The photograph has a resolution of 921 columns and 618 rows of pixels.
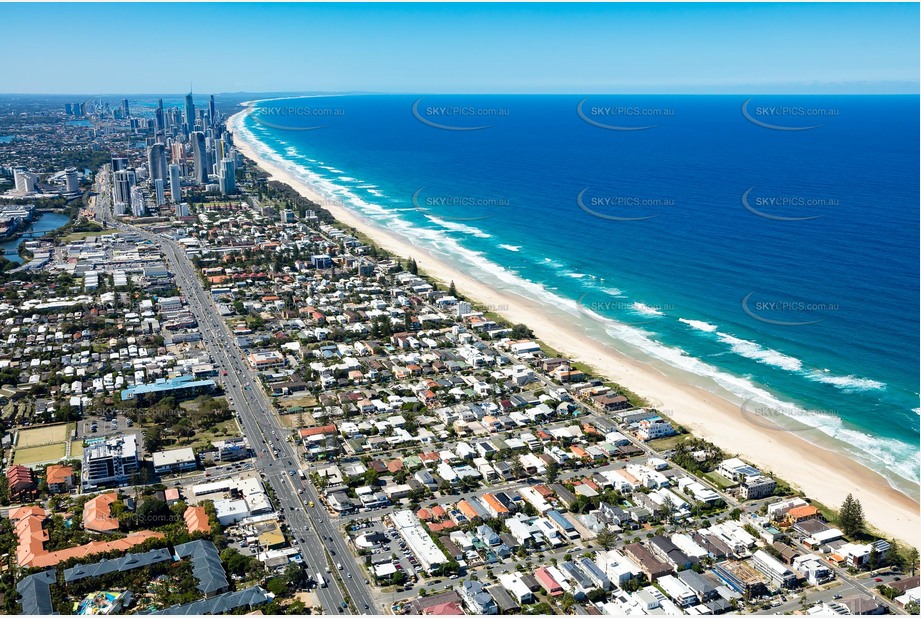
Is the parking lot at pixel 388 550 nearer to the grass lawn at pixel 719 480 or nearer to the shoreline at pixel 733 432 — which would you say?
the grass lawn at pixel 719 480

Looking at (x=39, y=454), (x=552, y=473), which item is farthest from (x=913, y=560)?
(x=39, y=454)

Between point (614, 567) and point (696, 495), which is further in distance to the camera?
point (696, 495)

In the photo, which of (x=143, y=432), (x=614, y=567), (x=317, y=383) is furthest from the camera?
(x=317, y=383)

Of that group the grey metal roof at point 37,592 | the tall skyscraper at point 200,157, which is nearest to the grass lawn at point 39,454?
the grey metal roof at point 37,592

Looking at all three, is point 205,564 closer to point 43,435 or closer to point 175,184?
point 43,435

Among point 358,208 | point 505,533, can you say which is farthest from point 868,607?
point 358,208

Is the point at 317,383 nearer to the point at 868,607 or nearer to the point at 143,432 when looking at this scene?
the point at 143,432
